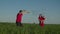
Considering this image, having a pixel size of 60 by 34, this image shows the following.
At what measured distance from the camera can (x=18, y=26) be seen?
23.6 feet

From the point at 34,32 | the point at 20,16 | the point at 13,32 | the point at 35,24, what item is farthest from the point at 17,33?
the point at 35,24

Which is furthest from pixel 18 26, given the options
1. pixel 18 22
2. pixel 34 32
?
pixel 34 32

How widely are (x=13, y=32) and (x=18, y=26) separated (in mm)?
1030

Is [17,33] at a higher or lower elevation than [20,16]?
lower

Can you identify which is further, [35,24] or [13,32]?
[35,24]

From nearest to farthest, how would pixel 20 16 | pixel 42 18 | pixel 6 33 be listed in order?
1. pixel 6 33
2. pixel 20 16
3. pixel 42 18

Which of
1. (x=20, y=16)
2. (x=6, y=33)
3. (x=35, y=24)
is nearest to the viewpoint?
(x=6, y=33)

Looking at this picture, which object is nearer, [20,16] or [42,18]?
[20,16]

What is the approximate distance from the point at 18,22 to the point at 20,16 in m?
0.26

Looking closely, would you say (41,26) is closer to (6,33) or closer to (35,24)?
(35,24)

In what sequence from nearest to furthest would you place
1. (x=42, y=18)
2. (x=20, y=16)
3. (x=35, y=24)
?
(x=20, y=16)
(x=42, y=18)
(x=35, y=24)

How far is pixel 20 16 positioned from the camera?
719cm

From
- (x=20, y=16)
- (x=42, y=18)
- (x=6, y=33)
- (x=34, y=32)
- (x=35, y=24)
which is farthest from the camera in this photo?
(x=35, y=24)

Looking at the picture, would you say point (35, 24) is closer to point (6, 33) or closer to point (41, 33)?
point (41, 33)
